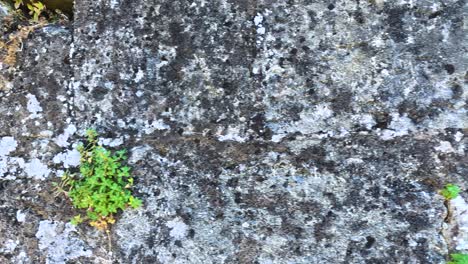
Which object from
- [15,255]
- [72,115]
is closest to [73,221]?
[15,255]

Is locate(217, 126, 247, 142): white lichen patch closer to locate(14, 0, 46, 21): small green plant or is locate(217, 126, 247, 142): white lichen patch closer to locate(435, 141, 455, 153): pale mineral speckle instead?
locate(435, 141, 455, 153): pale mineral speckle

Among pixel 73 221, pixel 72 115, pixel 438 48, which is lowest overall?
pixel 73 221

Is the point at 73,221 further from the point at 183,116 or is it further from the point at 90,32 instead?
the point at 90,32

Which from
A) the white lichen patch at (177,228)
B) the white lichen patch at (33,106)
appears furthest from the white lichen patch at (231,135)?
the white lichen patch at (33,106)

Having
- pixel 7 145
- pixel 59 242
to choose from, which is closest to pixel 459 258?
pixel 59 242

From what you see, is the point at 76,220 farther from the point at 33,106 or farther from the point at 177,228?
the point at 33,106

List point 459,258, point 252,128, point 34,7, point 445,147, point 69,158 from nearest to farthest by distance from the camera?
point 459,258 < point 445,147 < point 252,128 < point 69,158 < point 34,7
